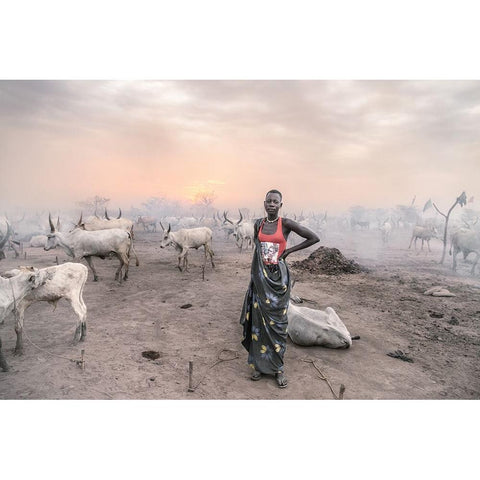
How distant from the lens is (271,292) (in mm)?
3871

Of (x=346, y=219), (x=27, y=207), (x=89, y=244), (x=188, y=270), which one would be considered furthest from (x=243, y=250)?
(x=346, y=219)

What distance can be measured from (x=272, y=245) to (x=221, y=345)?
2.24m

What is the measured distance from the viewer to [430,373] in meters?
4.46

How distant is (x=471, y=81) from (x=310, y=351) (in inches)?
408

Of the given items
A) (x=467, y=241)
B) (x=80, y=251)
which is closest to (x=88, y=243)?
(x=80, y=251)

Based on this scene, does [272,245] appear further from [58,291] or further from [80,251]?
[80,251]

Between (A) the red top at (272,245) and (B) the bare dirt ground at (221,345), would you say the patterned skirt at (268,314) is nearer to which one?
(A) the red top at (272,245)

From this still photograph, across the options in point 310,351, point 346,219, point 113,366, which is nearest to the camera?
point 113,366

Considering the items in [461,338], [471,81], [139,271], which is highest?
[471,81]

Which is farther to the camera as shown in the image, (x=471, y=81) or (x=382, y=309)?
(x=471, y=81)

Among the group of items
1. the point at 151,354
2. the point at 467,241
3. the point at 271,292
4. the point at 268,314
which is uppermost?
the point at 467,241

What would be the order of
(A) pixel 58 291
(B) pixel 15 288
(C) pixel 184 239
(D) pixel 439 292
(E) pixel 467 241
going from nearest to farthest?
(B) pixel 15 288
(A) pixel 58 291
(D) pixel 439 292
(C) pixel 184 239
(E) pixel 467 241

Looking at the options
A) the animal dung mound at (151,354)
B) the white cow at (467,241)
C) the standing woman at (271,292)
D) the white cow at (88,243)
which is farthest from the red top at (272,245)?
the white cow at (467,241)

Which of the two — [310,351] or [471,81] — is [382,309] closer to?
[310,351]
